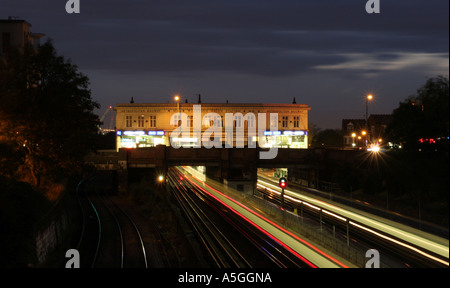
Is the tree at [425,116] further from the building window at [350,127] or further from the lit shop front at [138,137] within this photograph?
the building window at [350,127]

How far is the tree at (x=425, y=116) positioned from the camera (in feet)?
86.3

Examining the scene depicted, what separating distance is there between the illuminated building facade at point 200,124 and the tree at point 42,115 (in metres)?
49.2

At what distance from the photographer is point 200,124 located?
88.8m

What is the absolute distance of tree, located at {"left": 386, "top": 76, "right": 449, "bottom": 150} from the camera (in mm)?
26312

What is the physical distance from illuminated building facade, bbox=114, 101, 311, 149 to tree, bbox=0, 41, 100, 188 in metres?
49.2

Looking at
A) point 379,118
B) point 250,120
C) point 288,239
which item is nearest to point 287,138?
point 250,120

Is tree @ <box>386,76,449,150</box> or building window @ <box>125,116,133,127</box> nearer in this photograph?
tree @ <box>386,76,449,150</box>

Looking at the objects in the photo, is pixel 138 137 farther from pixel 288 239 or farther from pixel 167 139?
pixel 288 239

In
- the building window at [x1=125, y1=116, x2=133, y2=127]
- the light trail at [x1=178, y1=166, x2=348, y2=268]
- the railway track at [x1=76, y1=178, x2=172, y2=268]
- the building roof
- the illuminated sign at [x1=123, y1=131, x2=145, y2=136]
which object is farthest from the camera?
the building roof

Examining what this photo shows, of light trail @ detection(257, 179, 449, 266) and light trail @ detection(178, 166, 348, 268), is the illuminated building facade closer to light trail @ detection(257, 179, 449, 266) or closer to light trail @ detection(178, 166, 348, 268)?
light trail @ detection(178, 166, 348, 268)

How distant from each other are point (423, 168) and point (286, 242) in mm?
11258

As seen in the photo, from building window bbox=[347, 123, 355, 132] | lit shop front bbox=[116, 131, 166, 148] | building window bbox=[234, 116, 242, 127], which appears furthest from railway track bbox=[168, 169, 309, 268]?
building window bbox=[347, 123, 355, 132]
